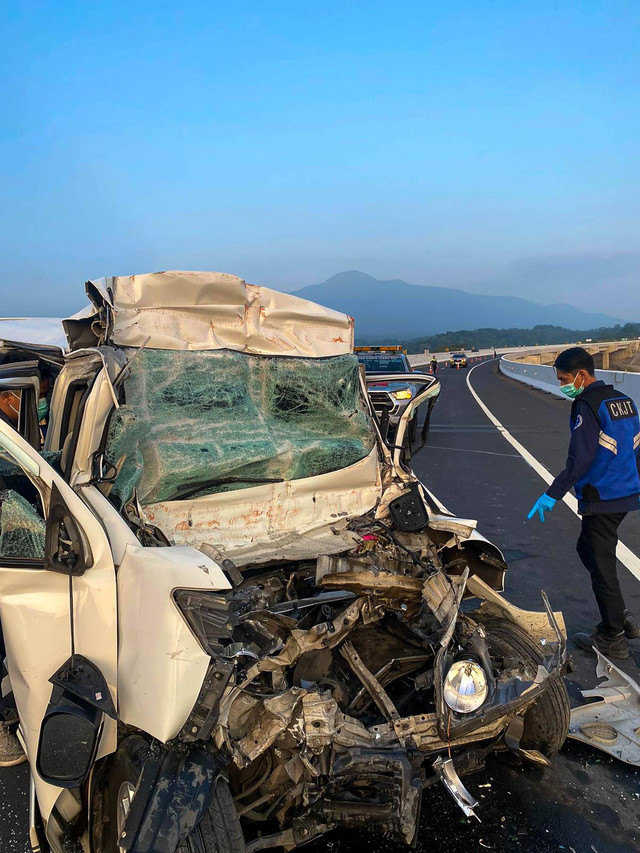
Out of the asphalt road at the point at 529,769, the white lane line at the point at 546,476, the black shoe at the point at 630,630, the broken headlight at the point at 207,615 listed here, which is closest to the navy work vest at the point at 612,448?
the black shoe at the point at 630,630

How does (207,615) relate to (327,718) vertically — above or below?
above

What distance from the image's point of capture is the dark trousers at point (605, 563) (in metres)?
4.47

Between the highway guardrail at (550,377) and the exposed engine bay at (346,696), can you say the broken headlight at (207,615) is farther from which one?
the highway guardrail at (550,377)

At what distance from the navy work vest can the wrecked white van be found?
4.27 feet

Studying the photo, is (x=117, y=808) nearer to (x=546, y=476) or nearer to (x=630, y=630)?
(x=630, y=630)

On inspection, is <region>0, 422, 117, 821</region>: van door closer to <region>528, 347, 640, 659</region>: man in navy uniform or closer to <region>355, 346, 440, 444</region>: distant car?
<region>355, 346, 440, 444</region>: distant car

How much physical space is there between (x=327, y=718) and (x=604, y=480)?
299cm

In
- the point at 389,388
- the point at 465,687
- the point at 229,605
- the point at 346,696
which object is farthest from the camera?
the point at 389,388

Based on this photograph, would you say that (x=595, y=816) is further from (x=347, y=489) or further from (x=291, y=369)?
(x=291, y=369)

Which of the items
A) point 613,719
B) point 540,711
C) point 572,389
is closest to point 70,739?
point 540,711

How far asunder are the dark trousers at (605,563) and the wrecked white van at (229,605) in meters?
1.19

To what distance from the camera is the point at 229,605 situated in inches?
95.1

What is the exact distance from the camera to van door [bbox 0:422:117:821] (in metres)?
2.32

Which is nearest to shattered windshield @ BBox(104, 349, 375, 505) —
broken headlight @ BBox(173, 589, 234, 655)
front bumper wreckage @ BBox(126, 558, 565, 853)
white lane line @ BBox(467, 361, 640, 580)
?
front bumper wreckage @ BBox(126, 558, 565, 853)
